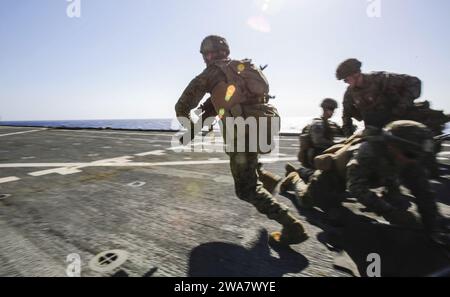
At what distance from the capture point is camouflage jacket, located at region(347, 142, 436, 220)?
247 centimetres

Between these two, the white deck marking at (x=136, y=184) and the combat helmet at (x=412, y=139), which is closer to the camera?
the combat helmet at (x=412, y=139)

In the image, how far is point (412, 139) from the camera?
2.39 meters

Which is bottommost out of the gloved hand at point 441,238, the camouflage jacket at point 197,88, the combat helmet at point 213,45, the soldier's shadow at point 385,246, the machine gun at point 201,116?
the soldier's shadow at point 385,246

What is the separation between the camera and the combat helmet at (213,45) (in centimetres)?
277

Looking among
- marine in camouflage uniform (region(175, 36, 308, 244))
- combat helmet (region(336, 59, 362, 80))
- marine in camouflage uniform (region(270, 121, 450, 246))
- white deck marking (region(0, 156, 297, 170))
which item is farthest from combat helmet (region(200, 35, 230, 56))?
white deck marking (region(0, 156, 297, 170))

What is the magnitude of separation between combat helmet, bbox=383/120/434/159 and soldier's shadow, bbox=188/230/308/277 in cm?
137

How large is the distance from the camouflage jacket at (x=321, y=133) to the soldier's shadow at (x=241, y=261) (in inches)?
91.3

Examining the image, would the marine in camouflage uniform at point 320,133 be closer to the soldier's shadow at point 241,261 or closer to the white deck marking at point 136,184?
the soldier's shadow at point 241,261

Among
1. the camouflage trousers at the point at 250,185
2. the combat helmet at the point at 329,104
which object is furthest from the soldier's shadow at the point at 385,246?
the combat helmet at the point at 329,104

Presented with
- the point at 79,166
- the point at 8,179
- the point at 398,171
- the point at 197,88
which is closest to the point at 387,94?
the point at 398,171

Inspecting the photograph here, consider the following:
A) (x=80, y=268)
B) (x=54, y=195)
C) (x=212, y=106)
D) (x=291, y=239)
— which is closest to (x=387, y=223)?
(x=291, y=239)

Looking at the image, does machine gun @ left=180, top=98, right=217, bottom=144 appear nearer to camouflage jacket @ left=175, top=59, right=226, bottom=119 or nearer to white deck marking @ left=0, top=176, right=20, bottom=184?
camouflage jacket @ left=175, top=59, right=226, bottom=119

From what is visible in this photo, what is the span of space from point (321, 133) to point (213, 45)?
2336mm

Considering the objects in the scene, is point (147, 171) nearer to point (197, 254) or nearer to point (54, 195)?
point (54, 195)
